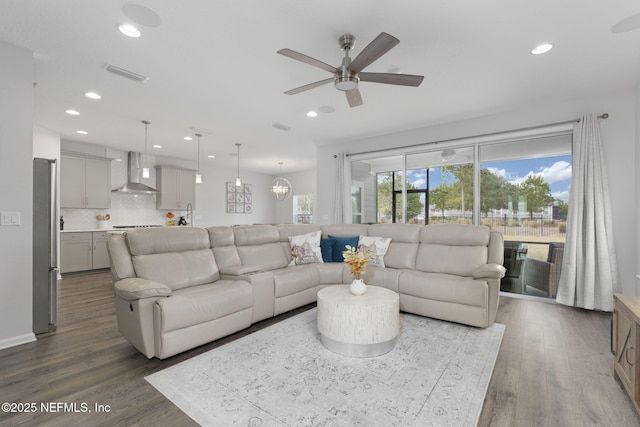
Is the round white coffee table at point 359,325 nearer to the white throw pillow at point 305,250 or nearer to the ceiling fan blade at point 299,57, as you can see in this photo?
the white throw pillow at point 305,250

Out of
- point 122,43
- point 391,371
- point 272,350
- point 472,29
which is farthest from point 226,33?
point 391,371

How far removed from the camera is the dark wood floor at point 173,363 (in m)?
1.69

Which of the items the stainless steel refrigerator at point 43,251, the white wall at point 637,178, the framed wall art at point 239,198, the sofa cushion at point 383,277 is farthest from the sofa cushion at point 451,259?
the framed wall art at point 239,198

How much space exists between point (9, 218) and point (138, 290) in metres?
1.48

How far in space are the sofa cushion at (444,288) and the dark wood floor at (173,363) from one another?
0.46 meters

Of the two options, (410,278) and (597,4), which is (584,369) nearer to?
(410,278)

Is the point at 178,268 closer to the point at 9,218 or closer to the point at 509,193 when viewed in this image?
the point at 9,218

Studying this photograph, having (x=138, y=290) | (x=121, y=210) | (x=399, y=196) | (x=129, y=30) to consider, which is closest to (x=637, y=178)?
(x=399, y=196)

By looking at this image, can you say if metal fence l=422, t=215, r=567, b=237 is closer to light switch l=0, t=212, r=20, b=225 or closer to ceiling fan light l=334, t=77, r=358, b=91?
ceiling fan light l=334, t=77, r=358, b=91

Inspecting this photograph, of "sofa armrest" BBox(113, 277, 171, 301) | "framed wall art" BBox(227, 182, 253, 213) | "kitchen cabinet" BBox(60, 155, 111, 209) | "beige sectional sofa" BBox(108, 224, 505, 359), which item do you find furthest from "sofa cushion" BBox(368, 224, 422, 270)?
"framed wall art" BBox(227, 182, 253, 213)

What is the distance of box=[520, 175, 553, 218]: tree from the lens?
4.13 m

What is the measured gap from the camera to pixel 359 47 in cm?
261

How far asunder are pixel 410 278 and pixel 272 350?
174 centimetres

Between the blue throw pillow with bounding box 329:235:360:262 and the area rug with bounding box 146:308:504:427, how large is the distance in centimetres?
149
